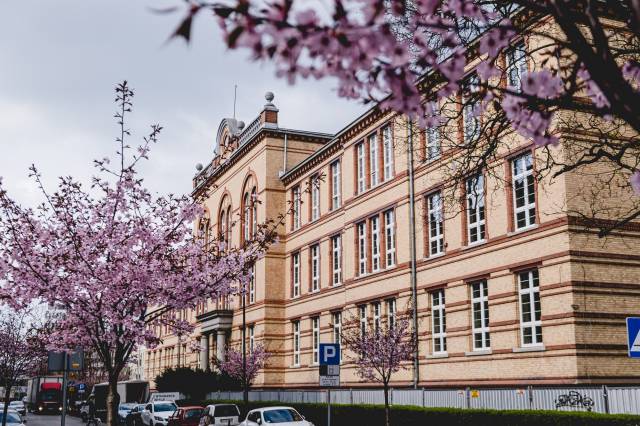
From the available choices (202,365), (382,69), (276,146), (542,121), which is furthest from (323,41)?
(202,365)

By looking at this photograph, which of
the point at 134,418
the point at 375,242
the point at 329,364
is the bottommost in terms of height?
the point at 134,418

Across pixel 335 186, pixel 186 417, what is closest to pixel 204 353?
pixel 335 186

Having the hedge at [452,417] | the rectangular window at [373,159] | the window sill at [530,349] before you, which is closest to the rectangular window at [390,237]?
the rectangular window at [373,159]

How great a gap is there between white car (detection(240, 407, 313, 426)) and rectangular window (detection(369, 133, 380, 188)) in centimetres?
1594

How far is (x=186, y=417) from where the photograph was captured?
3300 cm

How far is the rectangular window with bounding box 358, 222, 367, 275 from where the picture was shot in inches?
1490

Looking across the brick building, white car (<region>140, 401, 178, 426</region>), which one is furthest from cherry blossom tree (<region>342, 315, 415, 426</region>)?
white car (<region>140, 401, 178, 426</region>)

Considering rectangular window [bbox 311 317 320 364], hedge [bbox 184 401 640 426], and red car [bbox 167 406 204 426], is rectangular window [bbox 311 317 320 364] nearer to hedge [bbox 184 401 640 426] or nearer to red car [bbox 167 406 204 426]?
hedge [bbox 184 401 640 426]

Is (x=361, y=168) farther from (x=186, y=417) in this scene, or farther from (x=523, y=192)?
(x=186, y=417)

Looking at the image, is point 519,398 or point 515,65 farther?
point 519,398

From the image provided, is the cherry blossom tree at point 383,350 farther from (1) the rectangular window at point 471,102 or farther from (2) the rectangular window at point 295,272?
(2) the rectangular window at point 295,272

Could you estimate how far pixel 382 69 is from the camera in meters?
5.30

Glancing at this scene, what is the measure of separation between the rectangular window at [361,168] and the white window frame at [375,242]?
6.61 feet

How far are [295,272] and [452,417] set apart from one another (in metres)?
24.1
